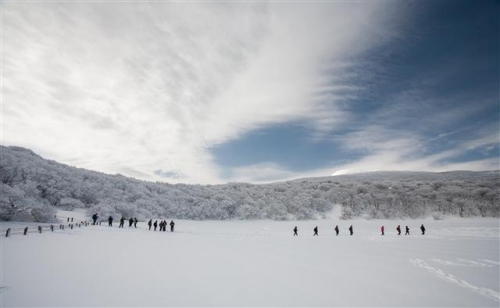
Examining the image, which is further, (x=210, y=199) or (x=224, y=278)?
(x=210, y=199)

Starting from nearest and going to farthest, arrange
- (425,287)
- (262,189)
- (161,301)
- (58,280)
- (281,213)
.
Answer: (161,301) < (58,280) < (425,287) < (281,213) < (262,189)

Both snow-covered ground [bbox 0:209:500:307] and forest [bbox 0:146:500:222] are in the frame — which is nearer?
snow-covered ground [bbox 0:209:500:307]

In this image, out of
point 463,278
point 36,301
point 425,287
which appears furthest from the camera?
point 463,278

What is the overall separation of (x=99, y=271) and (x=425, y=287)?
13.3 m

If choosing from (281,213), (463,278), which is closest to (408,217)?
(281,213)

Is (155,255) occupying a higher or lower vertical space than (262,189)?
lower

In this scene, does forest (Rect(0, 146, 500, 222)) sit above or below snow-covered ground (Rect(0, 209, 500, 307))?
above

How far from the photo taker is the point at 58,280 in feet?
27.9

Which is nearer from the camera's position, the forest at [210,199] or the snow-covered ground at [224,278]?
the snow-covered ground at [224,278]

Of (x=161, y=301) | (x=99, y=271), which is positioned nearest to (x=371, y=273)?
(x=161, y=301)

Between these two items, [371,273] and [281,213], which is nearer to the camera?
[371,273]

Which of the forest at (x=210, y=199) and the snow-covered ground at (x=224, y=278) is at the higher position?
the forest at (x=210, y=199)

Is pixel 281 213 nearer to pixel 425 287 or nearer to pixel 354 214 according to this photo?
pixel 354 214

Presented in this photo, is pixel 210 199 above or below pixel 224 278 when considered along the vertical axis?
above
